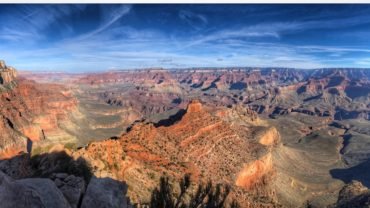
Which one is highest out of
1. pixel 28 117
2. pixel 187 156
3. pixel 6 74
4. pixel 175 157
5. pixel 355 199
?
pixel 6 74

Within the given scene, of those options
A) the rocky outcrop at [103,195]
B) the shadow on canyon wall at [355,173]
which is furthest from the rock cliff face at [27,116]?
the shadow on canyon wall at [355,173]

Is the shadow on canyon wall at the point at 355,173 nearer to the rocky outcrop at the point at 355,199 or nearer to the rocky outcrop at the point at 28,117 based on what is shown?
the rocky outcrop at the point at 355,199

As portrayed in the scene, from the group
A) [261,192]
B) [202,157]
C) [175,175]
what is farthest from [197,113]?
[175,175]

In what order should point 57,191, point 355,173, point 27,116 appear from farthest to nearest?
1. point 27,116
2. point 355,173
3. point 57,191

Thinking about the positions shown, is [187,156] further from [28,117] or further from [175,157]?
[28,117]

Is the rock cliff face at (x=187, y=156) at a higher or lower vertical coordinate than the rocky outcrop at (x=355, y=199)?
higher

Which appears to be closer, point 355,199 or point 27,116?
point 355,199

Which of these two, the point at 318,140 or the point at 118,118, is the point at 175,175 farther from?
the point at 118,118

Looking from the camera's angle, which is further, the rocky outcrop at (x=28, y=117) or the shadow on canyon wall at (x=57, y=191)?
the rocky outcrop at (x=28, y=117)

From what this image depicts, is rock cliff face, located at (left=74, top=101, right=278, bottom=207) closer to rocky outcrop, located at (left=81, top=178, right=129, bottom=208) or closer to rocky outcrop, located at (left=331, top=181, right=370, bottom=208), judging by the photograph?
rocky outcrop, located at (left=81, top=178, right=129, bottom=208)

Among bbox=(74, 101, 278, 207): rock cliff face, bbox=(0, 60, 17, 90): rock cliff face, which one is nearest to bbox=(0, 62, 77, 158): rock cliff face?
bbox=(0, 60, 17, 90): rock cliff face

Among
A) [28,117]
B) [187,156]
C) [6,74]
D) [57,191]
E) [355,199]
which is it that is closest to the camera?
[57,191]

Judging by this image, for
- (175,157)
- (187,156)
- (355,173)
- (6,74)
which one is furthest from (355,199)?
(6,74)
